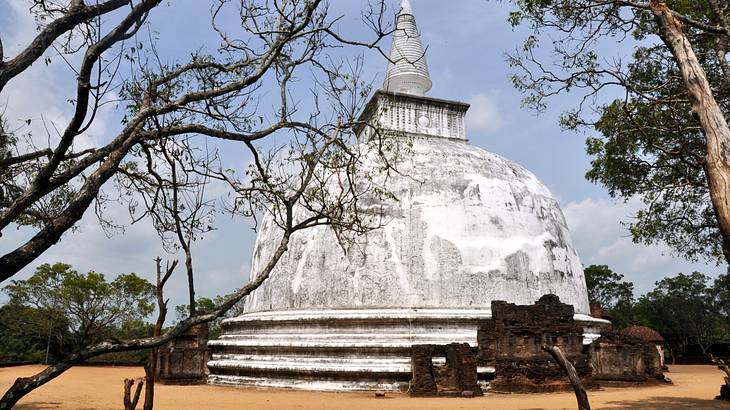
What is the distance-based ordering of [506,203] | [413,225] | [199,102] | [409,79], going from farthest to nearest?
[409,79] < [506,203] < [413,225] < [199,102]

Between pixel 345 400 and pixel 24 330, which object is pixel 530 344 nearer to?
pixel 345 400

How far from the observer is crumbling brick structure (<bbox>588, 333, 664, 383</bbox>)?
44.4ft

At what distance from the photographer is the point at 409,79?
63.0 feet

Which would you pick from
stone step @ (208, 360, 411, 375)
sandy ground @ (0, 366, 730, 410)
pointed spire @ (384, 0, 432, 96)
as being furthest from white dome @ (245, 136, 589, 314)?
pointed spire @ (384, 0, 432, 96)

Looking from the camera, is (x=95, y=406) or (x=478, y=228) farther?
(x=478, y=228)

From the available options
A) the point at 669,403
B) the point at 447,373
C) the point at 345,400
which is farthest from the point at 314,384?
the point at 669,403

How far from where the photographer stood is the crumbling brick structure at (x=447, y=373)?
1130 centimetres

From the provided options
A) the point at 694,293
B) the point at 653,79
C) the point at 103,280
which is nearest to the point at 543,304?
the point at 653,79

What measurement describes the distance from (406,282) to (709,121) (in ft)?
26.9

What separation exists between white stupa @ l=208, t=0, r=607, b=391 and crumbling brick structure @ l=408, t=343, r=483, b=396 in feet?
1.61

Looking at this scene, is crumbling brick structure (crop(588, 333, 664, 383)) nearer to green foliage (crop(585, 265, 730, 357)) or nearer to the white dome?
the white dome

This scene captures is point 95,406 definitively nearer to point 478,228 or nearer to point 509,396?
point 509,396

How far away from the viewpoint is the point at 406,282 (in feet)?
42.7

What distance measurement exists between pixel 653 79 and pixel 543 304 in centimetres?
498
